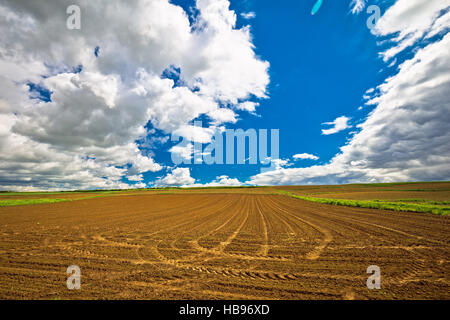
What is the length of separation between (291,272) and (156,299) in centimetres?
352

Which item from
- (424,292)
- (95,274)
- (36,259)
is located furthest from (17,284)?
(424,292)

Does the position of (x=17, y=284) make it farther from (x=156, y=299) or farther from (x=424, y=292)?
(x=424, y=292)

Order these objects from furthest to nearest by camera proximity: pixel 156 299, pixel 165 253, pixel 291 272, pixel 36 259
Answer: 1. pixel 165 253
2. pixel 36 259
3. pixel 291 272
4. pixel 156 299

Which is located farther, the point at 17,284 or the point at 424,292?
the point at 17,284

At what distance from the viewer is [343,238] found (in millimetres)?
8953

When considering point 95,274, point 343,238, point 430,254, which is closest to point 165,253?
point 95,274
